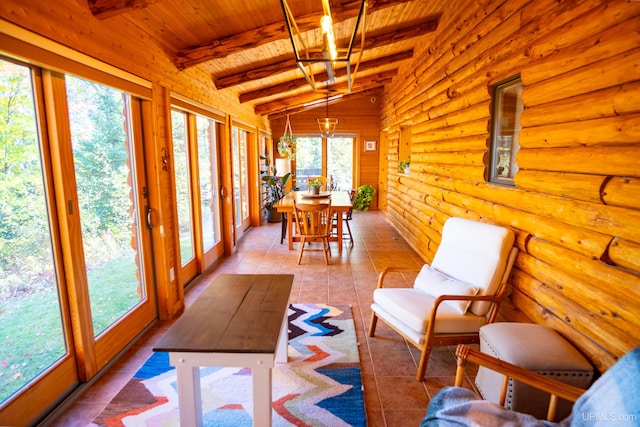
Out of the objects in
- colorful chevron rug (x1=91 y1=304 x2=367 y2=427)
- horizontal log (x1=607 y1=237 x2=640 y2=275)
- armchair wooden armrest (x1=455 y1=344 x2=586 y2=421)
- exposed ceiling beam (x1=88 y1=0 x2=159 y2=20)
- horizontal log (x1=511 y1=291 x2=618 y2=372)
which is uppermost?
exposed ceiling beam (x1=88 y1=0 x2=159 y2=20)

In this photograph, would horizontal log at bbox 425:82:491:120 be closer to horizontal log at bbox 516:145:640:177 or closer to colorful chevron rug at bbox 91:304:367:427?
horizontal log at bbox 516:145:640:177

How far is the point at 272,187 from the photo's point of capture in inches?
272

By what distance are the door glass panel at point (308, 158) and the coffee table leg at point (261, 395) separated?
25.2ft

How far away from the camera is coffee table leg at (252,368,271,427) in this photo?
1532mm

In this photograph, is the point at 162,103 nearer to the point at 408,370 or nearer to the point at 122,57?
the point at 122,57

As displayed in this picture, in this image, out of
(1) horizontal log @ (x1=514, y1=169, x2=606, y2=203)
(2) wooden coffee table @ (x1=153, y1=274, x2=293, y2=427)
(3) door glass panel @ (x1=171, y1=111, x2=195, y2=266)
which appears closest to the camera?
(2) wooden coffee table @ (x1=153, y1=274, x2=293, y2=427)

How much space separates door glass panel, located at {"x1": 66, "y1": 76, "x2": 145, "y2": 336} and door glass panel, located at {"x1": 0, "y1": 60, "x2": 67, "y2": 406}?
28 cm

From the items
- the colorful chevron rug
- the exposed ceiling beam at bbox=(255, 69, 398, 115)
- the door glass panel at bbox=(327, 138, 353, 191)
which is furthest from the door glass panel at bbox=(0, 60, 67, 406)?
the door glass panel at bbox=(327, 138, 353, 191)

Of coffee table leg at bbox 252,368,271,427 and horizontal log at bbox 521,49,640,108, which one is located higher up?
horizontal log at bbox 521,49,640,108

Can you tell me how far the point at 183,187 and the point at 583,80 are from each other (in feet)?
11.5

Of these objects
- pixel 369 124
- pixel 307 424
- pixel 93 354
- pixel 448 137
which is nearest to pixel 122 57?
pixel 93 354

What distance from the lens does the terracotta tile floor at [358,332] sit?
6.43 ft

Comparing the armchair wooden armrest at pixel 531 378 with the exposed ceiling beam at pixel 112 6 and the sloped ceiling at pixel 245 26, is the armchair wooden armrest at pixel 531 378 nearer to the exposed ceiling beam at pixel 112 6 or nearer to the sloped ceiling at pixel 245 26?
the sloped ceiling at pixel 245 26

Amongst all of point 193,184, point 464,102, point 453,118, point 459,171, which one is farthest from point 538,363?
point 193,184
